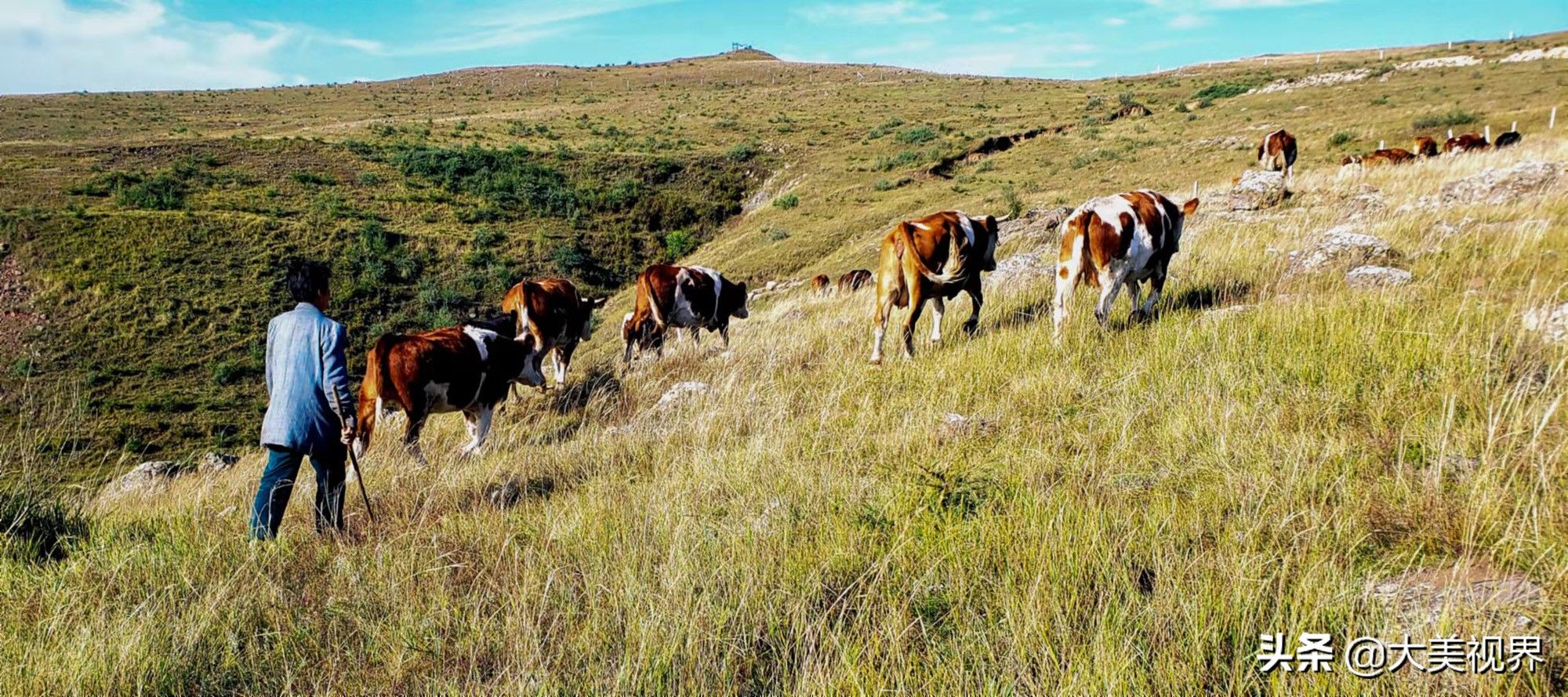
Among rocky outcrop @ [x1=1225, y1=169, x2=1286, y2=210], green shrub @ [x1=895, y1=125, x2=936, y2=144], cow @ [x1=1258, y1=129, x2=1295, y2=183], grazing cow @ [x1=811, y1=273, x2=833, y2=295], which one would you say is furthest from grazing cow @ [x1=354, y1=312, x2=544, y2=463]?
green shrub @ [x1=895, y1=125, x2=936, y2=144]

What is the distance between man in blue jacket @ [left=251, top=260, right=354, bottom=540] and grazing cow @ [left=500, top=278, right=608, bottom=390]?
20.6ft

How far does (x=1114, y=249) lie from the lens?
7262mm

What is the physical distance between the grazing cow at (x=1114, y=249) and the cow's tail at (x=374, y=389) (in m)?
6.32

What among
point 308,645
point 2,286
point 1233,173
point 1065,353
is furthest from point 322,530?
point 2,286

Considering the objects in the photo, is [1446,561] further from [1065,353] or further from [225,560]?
[225,560]

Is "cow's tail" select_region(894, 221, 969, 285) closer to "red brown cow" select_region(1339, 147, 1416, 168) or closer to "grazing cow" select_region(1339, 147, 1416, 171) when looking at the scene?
"grazing cow" select_region(1339, 147, 1416, 171)

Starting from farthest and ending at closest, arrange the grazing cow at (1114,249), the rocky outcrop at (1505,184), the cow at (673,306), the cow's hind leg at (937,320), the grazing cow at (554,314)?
the cow at (673,306) < the grazing cow at (554,314) < the rocky outcrop at (1505,184) < the cow's hind leg at (937,320) < the grazing cow at (1114,249)

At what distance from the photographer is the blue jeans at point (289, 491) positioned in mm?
4566

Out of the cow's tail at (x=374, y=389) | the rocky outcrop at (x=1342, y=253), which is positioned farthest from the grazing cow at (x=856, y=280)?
the cow's tail at (x=374, y=389)

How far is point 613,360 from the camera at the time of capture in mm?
15141

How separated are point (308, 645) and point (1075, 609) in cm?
279

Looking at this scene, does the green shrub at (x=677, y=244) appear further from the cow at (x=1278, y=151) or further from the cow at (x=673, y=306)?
the cow at (x=673, y=306)

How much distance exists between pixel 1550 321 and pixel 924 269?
4535 mm

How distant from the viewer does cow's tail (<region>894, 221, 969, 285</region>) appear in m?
7.85
